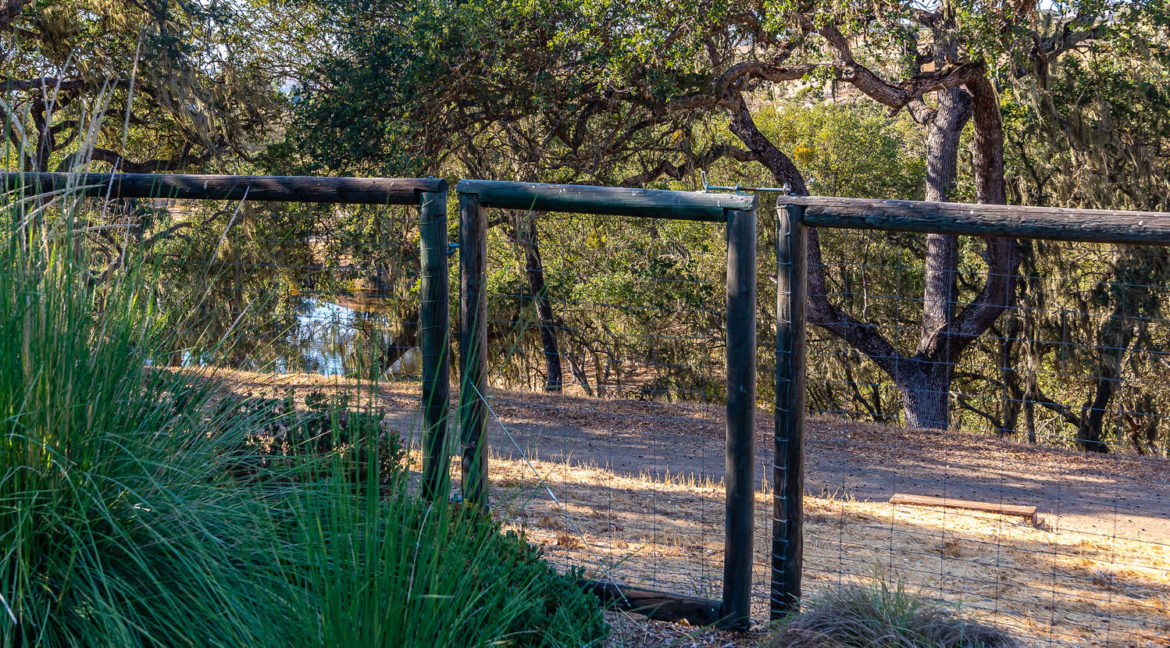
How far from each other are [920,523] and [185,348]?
15.0 feet

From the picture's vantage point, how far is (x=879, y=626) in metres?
2.90

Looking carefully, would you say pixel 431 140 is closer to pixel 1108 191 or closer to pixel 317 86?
pixel 317 86

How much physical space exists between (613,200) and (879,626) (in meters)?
1.71

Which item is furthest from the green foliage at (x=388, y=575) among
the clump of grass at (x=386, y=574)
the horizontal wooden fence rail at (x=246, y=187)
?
the horizontal wooden fence rail at (x=246, y=187)

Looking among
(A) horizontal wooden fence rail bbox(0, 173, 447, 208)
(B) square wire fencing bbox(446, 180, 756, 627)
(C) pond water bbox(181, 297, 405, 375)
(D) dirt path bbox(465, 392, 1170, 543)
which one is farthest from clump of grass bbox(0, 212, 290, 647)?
(D) dirt path bbox(465, 392, 1170, 543)

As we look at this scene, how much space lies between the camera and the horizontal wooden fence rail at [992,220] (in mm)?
2979

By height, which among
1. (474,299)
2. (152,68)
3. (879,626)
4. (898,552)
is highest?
(152,68)

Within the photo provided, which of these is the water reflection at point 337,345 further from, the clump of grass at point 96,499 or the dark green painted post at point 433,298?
the dark green painted post at point 433,298

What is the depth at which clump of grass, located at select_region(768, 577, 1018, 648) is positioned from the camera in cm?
285

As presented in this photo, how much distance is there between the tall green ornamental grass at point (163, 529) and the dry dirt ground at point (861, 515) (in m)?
0.27

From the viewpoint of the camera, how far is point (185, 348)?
130 inches

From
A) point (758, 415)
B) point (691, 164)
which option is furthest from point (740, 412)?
point (691, 164)

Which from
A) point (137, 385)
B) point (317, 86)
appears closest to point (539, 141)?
point (317, 86)

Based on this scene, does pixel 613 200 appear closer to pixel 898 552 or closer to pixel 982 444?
pixel 898 552
